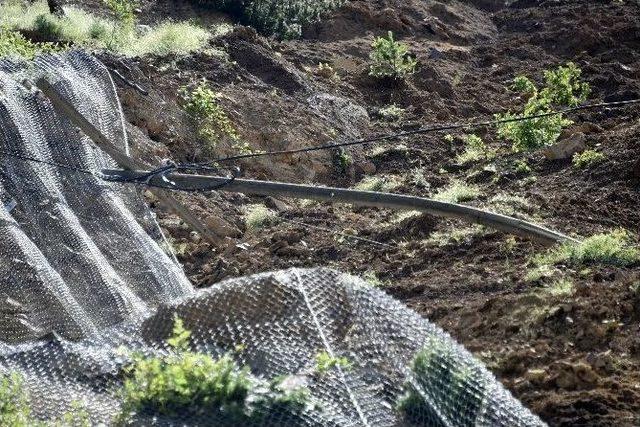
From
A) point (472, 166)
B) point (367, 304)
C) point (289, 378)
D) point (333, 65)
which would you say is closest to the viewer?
point (289, 378)

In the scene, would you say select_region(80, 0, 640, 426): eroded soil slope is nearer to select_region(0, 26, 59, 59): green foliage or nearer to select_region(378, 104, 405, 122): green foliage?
select_region(378, 104, 405, 122): green foliage

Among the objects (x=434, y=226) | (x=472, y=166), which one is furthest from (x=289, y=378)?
(x=472, y=166)

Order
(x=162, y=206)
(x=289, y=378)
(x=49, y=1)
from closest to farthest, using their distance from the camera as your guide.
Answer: (x=289, y=378) → (x=162, y=206) → (x=49, y=1)

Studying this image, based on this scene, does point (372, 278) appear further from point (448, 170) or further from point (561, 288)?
point (448, 170)

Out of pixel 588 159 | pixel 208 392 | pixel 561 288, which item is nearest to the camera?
pixel 208 392

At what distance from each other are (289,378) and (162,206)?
276 inches

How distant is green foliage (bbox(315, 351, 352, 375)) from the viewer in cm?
645

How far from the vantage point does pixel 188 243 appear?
12.6m

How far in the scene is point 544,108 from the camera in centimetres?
1502

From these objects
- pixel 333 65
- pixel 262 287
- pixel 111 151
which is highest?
pixel 262 287

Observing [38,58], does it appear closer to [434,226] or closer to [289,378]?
[434,226]

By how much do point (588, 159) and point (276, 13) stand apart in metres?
8.32

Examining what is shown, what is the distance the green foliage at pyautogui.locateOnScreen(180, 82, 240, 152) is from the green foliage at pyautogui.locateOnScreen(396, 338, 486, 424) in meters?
8.49

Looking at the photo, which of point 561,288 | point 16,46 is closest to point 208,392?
point 561,288
